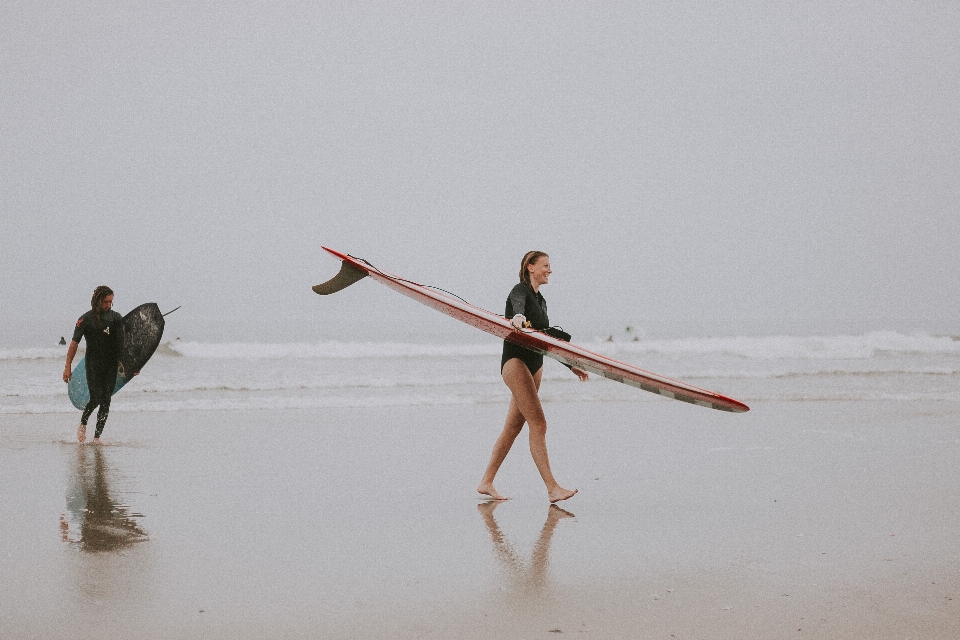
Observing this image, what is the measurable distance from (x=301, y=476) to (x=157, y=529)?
5.61 feet

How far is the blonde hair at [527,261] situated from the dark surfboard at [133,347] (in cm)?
530

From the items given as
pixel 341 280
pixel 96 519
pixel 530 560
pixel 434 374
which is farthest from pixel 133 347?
pixel 434 374

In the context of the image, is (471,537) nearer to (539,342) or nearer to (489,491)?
(489,491)

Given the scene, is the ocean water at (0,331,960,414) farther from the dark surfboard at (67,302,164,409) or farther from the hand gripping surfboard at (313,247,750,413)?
the hand gripping surfboard at (313,247,750,413)

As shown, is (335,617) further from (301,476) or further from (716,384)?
(716,384)

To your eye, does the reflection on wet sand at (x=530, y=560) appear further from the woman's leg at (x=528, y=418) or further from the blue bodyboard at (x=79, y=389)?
the blue bodyboard at (x=79, y=389)

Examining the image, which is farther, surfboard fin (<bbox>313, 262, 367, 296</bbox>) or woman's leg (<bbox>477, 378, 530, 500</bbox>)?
surfboard fin (<bbox>313, 262, 367, 296</bbox>)

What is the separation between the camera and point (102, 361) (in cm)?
843

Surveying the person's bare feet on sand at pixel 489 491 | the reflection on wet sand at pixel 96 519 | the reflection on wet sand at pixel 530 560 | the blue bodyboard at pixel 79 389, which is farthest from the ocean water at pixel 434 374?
the reflection on wet sand at pixel 530 560

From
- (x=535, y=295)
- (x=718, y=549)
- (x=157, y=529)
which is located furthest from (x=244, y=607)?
(x=535, y=295)

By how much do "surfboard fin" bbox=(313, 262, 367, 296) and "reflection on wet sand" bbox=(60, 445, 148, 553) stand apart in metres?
1.83

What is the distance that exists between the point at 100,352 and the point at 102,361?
9cm

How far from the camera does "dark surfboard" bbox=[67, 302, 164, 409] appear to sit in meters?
9.02

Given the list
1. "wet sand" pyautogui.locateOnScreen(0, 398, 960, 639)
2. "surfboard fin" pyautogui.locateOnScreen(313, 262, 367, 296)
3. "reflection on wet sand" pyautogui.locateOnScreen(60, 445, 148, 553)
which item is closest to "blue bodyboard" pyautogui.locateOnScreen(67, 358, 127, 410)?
"wet sand" pyautogui.locateOnScreen(0, 398, 960, 639)
